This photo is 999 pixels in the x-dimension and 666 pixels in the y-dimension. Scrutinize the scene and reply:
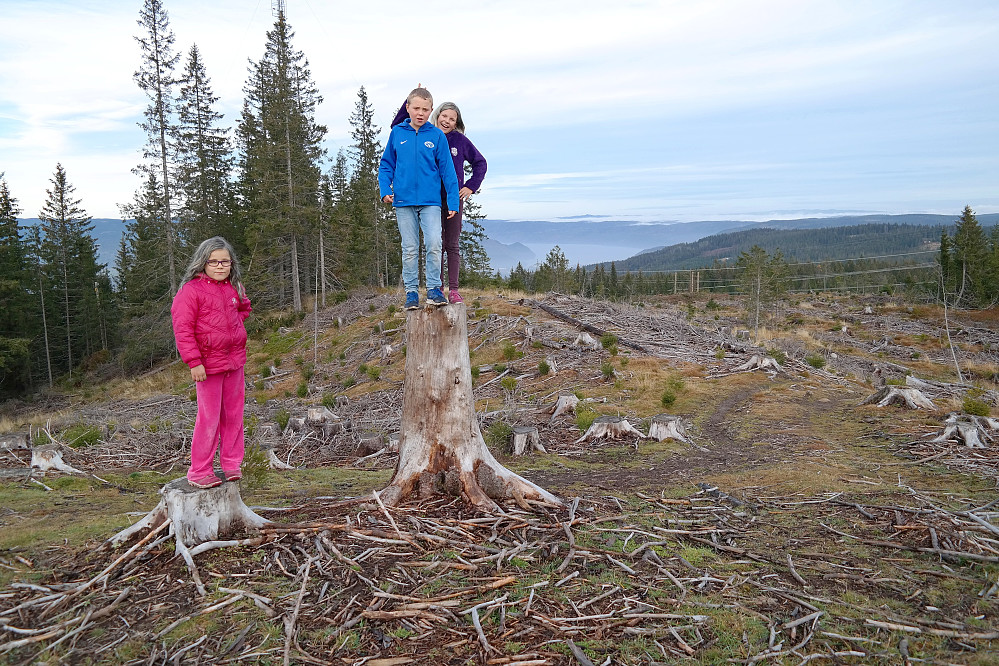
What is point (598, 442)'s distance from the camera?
1003 centimetres

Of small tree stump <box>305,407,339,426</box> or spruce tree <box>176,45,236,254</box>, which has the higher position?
spruce tree <box>176,45,236,254</box>

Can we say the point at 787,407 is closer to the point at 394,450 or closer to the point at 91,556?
the point at 394,450

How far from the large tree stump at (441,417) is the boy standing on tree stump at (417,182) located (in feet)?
0.86

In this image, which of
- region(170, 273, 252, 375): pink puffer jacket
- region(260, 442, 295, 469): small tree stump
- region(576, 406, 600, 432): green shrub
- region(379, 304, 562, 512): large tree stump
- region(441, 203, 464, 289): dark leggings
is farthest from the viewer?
region(576, 406, 600, 432): green shrub

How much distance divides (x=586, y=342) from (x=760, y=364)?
4705 mm

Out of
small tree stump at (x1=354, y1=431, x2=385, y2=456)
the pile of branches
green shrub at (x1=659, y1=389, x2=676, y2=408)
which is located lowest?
small tree stump at (x1=354, y1=431, x2=385, y2=456)

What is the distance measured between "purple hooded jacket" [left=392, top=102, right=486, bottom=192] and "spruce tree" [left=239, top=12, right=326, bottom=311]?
73.8 ft

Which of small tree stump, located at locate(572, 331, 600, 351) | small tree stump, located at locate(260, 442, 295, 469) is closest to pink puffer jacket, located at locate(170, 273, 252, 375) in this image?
small tree stump, located at locate(260, 442, 295, 469)

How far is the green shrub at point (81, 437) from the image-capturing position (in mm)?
10453

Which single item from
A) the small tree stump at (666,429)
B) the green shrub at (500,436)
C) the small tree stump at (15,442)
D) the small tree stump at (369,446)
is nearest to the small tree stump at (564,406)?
the small tree stump at (666,429)

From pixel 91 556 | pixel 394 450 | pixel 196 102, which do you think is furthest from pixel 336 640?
pixel 196 102

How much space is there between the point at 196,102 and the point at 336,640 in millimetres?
41576

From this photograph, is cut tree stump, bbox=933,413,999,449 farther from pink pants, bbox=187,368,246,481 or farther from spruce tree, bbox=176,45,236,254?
spruce tree, bbox=176,45,236,254

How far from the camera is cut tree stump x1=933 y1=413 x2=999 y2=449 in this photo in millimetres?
8375
